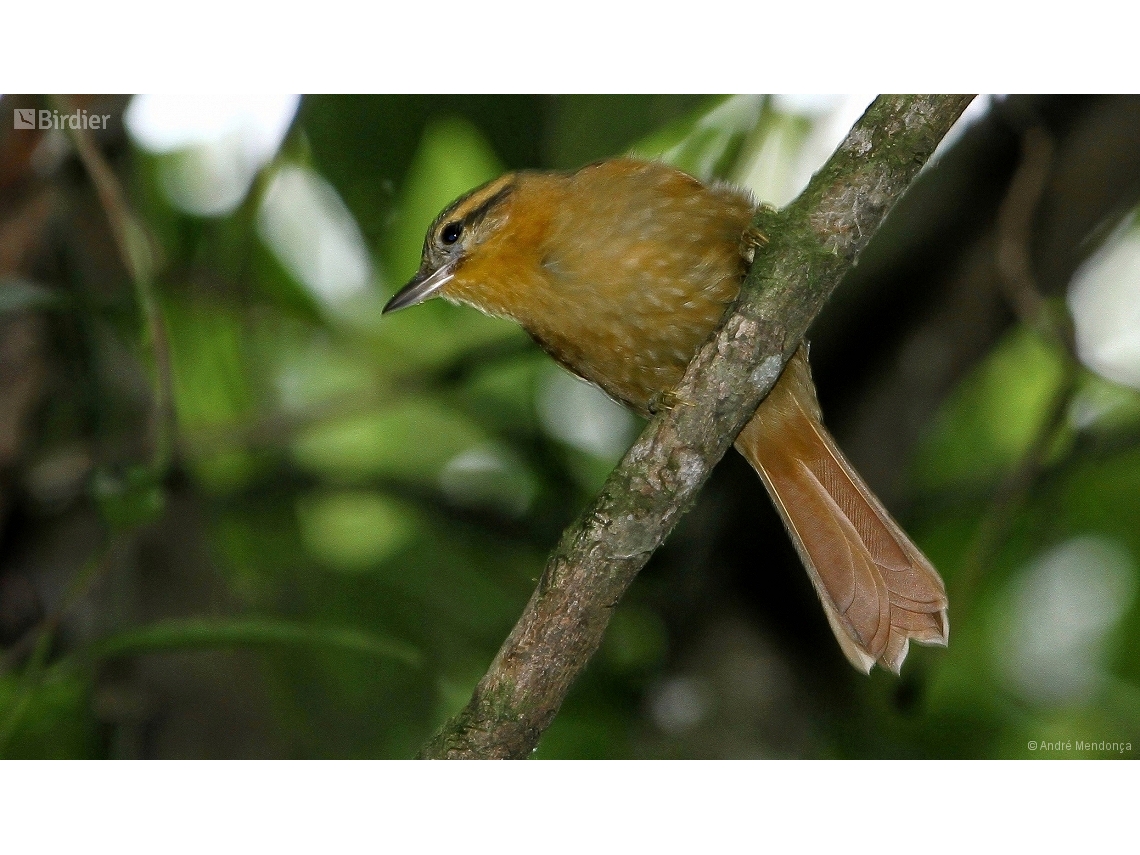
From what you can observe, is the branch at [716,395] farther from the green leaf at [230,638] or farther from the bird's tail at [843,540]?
the green leaf at [230,638]

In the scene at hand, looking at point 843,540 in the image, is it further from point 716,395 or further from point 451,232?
point 451,232

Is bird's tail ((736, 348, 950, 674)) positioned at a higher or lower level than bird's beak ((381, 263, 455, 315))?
lower

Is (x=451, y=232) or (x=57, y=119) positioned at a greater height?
(x=57, y=119)

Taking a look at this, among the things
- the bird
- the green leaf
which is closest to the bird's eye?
the bird

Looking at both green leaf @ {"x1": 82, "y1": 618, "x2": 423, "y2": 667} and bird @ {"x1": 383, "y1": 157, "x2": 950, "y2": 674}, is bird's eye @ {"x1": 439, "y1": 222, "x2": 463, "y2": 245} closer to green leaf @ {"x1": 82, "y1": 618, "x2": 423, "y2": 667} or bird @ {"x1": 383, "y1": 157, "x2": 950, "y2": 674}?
bird @ {"x1": 383, "y1": 157, "x2": 950, "y2": 674}

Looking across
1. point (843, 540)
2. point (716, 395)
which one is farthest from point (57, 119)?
point (843, 540)

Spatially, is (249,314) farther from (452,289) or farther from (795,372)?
(795,372)
